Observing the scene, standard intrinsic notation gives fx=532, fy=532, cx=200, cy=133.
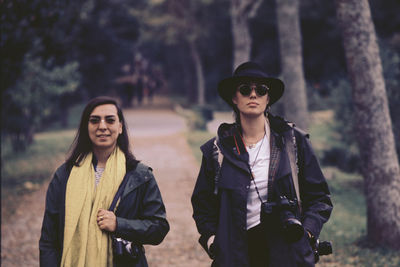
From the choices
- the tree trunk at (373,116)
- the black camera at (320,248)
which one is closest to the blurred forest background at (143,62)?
the tree trunk at (373,116)

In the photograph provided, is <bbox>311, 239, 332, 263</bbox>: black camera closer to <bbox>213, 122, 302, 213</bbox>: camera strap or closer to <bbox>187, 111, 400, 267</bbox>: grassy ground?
<bbox>213, 122, 302, 213</bbox>: camera strap

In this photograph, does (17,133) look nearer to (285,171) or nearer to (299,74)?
(299,74)

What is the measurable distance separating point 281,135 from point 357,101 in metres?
4.26

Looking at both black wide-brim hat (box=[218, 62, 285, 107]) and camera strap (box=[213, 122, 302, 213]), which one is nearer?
camera strap (box=[213, 122, 302, 213])

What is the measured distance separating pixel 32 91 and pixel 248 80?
1329cm

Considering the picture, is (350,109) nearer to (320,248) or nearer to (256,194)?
(320,248)

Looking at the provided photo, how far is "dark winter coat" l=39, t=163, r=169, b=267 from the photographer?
3.16 meters

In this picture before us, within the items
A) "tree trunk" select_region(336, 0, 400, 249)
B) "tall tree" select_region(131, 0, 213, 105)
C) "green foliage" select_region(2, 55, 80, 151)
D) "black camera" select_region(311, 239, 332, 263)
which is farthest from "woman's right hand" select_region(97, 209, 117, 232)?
"tall tree" select_region(131, 0, 213, 105)

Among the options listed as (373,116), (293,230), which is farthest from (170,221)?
(293,230)

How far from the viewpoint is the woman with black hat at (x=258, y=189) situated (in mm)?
3125

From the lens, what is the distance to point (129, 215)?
324 cm

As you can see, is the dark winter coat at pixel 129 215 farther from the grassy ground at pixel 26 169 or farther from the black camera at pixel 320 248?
the grassy ground at pixel 26 169

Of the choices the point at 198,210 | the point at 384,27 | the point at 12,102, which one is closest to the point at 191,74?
the point at 384,27

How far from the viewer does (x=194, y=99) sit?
51.4 meters
